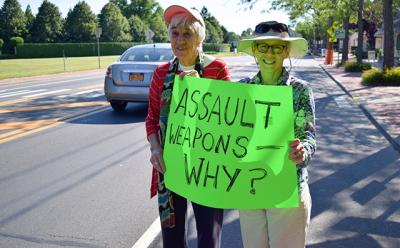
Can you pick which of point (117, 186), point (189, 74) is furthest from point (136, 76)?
point (189, 74)

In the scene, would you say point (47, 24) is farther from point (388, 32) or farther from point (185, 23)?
point (185, 23)

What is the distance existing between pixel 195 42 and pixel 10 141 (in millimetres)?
6390

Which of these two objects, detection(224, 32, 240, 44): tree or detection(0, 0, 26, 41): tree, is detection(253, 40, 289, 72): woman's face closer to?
detection(0, 0, 26, 41): tree

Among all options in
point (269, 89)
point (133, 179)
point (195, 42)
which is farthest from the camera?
point (133, 179)

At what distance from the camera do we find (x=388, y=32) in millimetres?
18656

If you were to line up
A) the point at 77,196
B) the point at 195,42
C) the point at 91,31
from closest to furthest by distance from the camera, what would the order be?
the point at 195,42 < the point at 77,196 < the point at 91,31

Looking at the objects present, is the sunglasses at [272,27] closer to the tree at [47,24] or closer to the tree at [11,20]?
the tree at [11,20]

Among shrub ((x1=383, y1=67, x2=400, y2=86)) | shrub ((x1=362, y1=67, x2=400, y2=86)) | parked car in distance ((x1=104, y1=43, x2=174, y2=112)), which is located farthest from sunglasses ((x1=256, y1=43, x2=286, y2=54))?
shrub ((x1=383, y1=67, x2=400, y2=86))

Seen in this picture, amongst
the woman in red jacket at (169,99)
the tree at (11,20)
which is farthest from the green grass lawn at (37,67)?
the tree at (11,20)

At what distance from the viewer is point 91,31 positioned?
78.9 metres

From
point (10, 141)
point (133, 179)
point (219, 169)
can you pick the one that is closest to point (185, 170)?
point (219, 169)

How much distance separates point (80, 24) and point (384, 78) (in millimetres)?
67907

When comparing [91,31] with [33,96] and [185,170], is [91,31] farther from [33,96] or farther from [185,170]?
[185,170]

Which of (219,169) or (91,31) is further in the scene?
(91,31)
